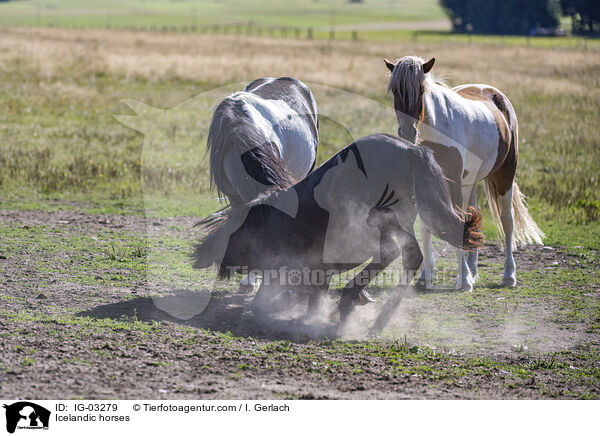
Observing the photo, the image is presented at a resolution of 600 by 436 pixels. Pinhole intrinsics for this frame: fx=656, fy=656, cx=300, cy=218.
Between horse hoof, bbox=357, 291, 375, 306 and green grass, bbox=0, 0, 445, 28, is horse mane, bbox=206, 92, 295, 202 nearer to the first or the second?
horse hoof, bbox=357, 291, 375, 306

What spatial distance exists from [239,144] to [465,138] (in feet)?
7.81

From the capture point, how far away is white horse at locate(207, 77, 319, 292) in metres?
5.45

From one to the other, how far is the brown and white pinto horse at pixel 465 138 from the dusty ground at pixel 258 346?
2.16ft

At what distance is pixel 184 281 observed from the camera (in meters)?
6.58

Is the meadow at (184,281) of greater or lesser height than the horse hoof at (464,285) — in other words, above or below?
above

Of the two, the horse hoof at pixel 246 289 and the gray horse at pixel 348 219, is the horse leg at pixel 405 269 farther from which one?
the horse hoof at pixel 246 289

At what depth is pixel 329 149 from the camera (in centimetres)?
1355

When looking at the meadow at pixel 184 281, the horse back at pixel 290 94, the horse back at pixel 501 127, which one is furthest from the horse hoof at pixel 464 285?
the horse back at pixel 290 94

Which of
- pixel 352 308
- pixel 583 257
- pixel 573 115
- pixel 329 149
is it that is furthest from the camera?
pixel 573 115

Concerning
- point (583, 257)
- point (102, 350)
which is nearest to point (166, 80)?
point (583, 257)

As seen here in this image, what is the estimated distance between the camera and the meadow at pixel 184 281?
4301 millimetres

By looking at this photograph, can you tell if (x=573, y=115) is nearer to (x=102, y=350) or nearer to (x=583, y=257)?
(x=583, y=257)

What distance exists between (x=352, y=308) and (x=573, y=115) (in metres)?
15.0
